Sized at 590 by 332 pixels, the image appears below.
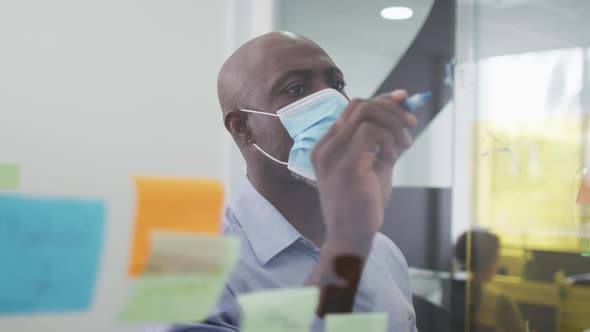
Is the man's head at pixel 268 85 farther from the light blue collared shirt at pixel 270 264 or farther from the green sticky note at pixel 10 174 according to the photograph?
the green sticky note at pixel 10 174

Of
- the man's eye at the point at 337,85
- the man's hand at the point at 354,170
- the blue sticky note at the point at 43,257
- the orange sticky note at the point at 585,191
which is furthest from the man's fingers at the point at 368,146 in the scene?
the orange sticky note at the point at 585,191

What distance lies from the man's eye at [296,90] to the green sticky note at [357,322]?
12.6 inches

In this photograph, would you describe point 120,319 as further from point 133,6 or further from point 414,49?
point 414,49

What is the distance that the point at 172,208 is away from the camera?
0.61m

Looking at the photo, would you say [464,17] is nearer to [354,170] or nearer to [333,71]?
[333,71]

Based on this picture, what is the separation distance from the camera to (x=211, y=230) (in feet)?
2.06

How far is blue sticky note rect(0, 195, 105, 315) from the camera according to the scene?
1.87 feet

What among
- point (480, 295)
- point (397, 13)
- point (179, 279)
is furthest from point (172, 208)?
point (480, 295)

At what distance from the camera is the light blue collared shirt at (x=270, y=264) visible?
72 centimetres

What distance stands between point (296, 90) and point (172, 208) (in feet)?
0.90

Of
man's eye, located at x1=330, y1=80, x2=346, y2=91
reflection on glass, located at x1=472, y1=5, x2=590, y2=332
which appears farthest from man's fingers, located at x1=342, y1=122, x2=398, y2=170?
reflection on glass, located at x1=472, y1=5, x2=590, y2=332

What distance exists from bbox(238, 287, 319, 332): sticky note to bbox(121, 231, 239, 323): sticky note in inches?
2.5

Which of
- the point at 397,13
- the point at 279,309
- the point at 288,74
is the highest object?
the point at 397,13

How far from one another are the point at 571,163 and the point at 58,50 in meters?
1.05
